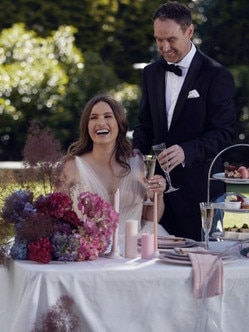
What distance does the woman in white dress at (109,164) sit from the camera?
17.3ft

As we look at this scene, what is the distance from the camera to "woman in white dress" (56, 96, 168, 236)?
17.3 ft

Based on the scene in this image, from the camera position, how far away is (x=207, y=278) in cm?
428

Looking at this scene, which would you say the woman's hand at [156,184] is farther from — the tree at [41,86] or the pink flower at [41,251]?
the tree at [41,86]

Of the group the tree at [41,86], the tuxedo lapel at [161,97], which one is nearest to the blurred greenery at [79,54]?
the tree at [41,86]

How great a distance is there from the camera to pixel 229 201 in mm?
4777

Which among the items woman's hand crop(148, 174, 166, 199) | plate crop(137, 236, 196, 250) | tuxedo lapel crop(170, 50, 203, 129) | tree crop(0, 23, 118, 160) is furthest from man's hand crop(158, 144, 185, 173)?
tree crop(0, 23, 118, 160)

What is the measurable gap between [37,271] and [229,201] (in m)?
1.02

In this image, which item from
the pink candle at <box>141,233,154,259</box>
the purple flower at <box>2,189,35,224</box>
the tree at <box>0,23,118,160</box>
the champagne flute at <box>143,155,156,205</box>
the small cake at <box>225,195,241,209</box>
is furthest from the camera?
the tree at <box>0,23,118,160</box>

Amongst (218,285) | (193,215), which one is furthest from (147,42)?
(218,285)

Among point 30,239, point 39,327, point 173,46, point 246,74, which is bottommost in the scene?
point 39,327

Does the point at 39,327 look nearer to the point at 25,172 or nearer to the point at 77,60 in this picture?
the point at 25,172

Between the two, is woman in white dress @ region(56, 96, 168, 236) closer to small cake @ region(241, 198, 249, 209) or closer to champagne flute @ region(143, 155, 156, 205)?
champagne flute @ region(143, 155, 156, 205)

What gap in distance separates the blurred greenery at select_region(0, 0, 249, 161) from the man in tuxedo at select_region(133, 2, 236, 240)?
1010cm

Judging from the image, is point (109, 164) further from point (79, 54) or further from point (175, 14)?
point (79, 54)
